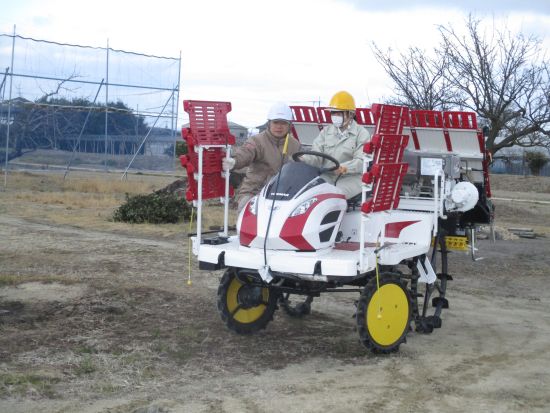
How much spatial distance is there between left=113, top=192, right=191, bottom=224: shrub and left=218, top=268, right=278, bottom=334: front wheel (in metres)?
9.59

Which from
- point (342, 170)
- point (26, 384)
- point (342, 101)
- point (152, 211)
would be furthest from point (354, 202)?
point (152, 211)

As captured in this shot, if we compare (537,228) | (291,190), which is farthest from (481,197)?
(537,228)

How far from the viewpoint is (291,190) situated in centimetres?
698

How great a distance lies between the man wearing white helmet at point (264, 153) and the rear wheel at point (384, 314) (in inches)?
65.2

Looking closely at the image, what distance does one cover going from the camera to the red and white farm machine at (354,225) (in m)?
6.75

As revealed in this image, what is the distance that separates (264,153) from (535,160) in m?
41.0

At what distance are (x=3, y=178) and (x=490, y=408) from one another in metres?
23.8

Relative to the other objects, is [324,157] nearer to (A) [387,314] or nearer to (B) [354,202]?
(B) [354,202]

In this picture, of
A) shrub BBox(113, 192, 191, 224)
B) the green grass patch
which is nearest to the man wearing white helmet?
the green grass patch

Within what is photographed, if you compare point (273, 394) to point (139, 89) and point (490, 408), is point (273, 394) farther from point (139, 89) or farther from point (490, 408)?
point (139, 89)

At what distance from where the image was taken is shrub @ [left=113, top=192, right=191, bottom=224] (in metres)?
17.2

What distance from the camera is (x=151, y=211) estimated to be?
56.9ft

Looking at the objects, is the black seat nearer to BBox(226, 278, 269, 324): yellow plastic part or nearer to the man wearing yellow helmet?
the man wearing yellow helmet

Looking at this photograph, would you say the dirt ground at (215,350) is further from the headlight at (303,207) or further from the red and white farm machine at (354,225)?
the headlight at (303,207)
